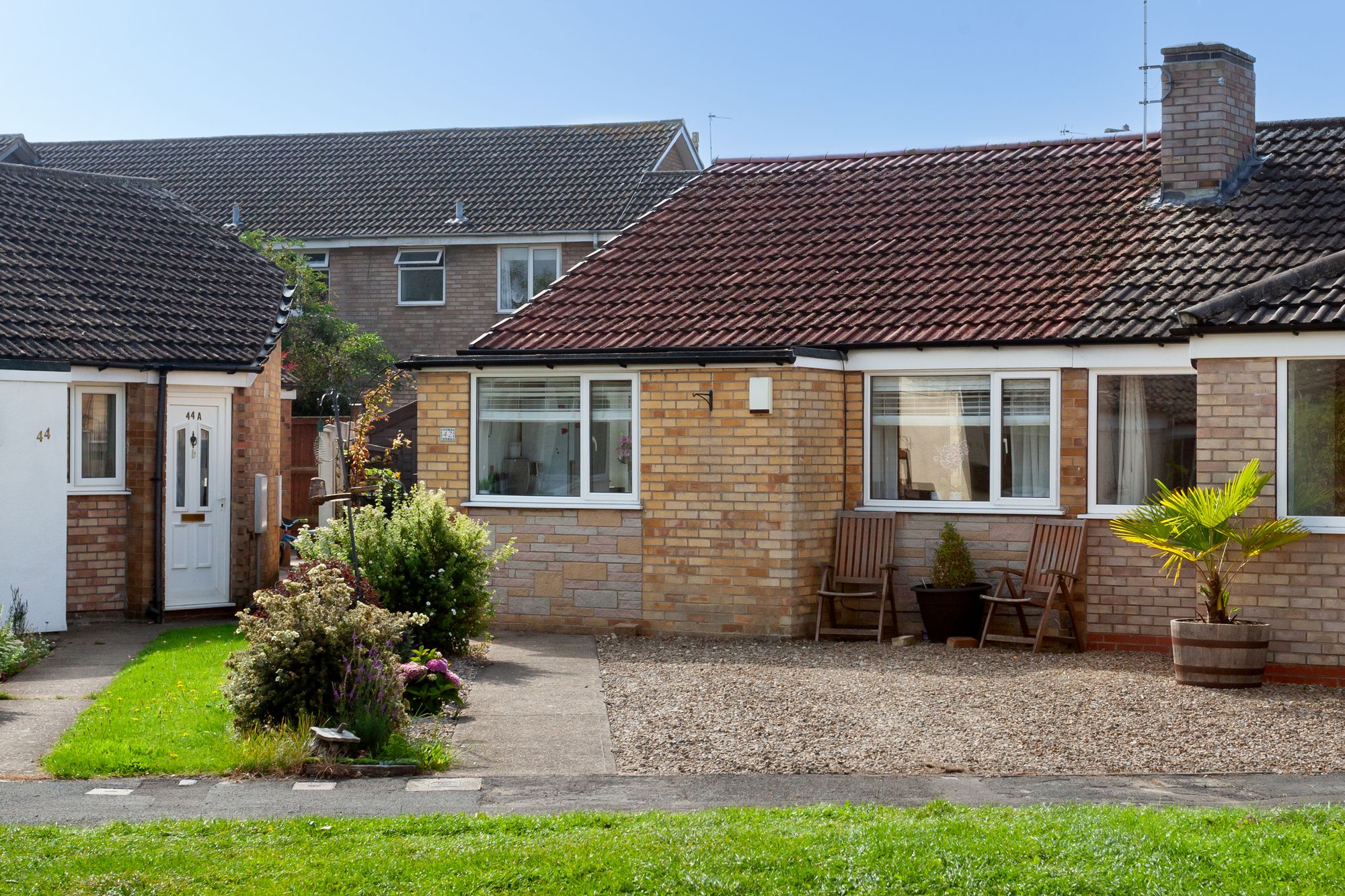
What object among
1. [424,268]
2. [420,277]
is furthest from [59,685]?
[420,277]

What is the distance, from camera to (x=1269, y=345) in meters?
12.4

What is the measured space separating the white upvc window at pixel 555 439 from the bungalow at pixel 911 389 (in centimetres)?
3

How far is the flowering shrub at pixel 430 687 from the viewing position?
34.4 ft

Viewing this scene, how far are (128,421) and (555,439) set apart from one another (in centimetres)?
474

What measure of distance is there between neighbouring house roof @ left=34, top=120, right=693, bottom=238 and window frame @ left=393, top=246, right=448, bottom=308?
50 centimetres

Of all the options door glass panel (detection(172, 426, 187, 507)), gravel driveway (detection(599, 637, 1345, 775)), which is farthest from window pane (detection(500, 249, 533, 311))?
gravel driveway (detection(599, 637, 1345, 775))

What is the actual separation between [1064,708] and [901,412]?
5033mm

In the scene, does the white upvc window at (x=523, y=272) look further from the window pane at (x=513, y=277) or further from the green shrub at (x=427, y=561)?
the green shrub at (x=427, y=561)

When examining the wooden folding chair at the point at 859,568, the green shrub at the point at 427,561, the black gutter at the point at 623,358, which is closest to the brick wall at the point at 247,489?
the black gutter at the point at 623,358

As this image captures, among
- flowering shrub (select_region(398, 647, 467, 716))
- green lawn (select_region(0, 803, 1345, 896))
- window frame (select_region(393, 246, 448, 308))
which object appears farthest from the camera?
window frame (select_region(393, 246, 448, 308))

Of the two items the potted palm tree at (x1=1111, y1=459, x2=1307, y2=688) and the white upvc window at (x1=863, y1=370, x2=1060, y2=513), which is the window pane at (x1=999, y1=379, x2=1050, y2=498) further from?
the potted palm tree at (x1=1111, y1=459, x2=1307, y2=688)

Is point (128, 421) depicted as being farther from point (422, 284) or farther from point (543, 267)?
point (422, 284)

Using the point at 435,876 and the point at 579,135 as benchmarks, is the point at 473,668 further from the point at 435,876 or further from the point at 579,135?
the point at 579,135

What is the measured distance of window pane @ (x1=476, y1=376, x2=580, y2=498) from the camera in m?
15.6
